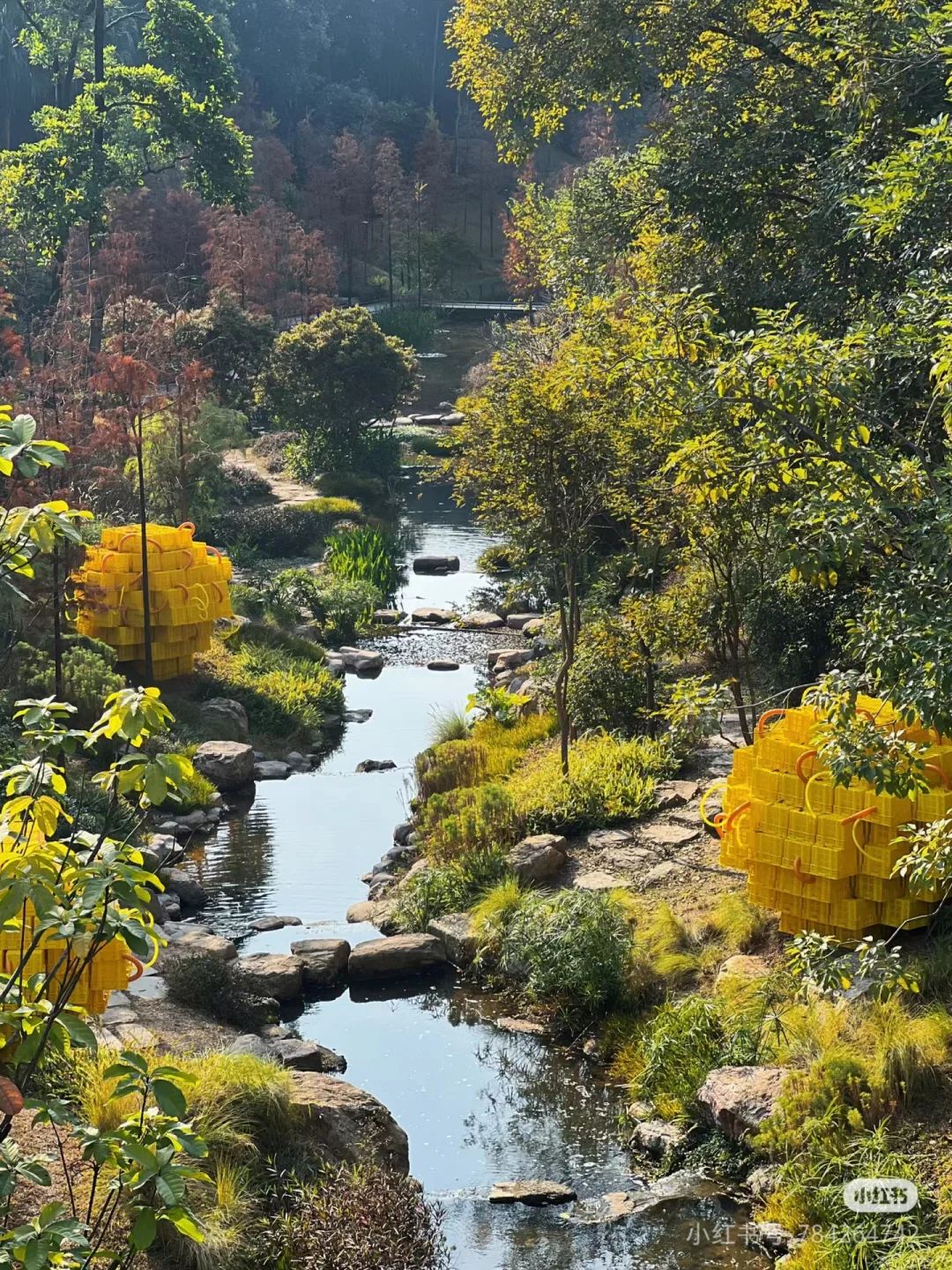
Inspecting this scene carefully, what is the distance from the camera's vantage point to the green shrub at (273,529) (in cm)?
2359

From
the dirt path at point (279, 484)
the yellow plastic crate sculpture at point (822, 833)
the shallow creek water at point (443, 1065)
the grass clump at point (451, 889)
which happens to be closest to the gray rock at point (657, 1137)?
the shallow creek water at point (443, 1065)

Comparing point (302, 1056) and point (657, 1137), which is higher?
point (302, 1056)

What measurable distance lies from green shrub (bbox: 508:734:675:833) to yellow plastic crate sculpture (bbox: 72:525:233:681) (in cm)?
435

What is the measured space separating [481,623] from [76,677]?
8.44 m

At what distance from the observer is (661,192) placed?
14078 millimetres

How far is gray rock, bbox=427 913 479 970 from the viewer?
32.7 feet

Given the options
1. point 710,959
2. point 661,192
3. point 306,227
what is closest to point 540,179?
point 306,227

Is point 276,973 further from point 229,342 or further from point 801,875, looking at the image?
point 229,342

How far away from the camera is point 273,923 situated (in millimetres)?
10711

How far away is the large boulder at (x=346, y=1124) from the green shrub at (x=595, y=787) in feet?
13.3

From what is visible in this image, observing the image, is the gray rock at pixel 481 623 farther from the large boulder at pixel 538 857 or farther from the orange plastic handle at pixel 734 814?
the orange plastic handle at pixel 734 814

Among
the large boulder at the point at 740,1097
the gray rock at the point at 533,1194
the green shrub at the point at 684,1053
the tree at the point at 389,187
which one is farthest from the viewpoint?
the tree at the point at 389,187

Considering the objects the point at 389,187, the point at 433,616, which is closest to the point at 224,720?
the point at 433,616

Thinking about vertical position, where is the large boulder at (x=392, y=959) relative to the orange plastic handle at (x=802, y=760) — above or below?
below
